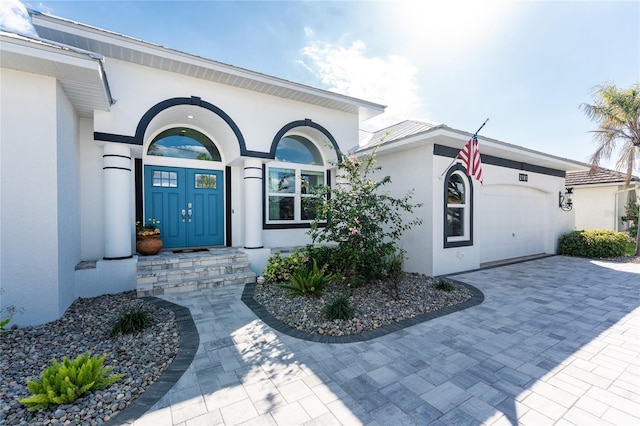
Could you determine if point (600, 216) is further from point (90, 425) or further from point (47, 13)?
point (47, 13)

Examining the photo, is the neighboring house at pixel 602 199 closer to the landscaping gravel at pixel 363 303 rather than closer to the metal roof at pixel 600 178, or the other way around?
the metal roof at pixel 600 178

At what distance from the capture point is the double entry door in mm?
7141

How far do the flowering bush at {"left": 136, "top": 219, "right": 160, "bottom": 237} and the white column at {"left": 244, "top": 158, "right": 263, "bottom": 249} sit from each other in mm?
2182

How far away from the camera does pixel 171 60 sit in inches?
235

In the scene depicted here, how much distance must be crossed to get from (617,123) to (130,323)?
1628cm

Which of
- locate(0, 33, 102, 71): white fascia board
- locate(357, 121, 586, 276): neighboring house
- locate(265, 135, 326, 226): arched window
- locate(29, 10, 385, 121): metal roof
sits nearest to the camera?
locate(0, 33, 102, 71): white fascia board

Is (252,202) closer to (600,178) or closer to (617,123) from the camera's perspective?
(617,123)

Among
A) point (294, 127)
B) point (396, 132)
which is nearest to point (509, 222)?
point (396, 132)

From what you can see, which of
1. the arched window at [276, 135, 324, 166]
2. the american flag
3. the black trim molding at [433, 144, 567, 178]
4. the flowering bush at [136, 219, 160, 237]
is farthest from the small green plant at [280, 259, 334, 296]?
the black trim molding at [433, 144, 567, 178]

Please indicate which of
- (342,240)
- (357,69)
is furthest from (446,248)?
(357,69)

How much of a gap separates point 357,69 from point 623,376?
8168mm

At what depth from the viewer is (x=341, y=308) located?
4.39 m

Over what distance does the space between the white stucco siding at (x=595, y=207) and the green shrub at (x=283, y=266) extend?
1580cm

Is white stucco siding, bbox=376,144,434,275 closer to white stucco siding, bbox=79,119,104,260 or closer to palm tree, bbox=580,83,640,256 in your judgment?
white stucco siding, bbox=79,119,104,260
